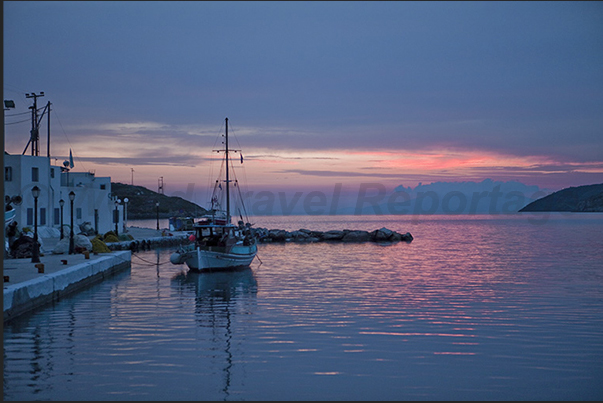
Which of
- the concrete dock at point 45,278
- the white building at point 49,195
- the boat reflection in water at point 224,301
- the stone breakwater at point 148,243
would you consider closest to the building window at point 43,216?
the white building at point 49,195

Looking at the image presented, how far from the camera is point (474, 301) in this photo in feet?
76.8

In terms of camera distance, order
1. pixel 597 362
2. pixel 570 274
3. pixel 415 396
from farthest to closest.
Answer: pixel 570 274 → pixel 597 362 → pixel 415 396

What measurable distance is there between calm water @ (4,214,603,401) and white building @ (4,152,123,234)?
23.1 meters

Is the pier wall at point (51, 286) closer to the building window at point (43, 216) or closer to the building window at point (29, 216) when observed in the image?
the building window at point (29, 216)

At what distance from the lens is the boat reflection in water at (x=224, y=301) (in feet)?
50.2

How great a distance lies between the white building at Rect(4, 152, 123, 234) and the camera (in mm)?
47031

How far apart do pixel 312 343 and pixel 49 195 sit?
42.8 meters

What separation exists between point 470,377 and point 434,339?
3.85m

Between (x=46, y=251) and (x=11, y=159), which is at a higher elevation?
(x=11, y=159)

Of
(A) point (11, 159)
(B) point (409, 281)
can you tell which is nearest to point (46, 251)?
(A) point (11, 159)

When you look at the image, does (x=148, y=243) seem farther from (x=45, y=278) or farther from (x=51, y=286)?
(x=45, y=278)

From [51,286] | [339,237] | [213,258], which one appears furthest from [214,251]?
[339,237]

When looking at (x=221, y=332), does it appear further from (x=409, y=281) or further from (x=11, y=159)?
(x=11, y=159)

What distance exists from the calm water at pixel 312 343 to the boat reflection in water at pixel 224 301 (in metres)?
0.09
